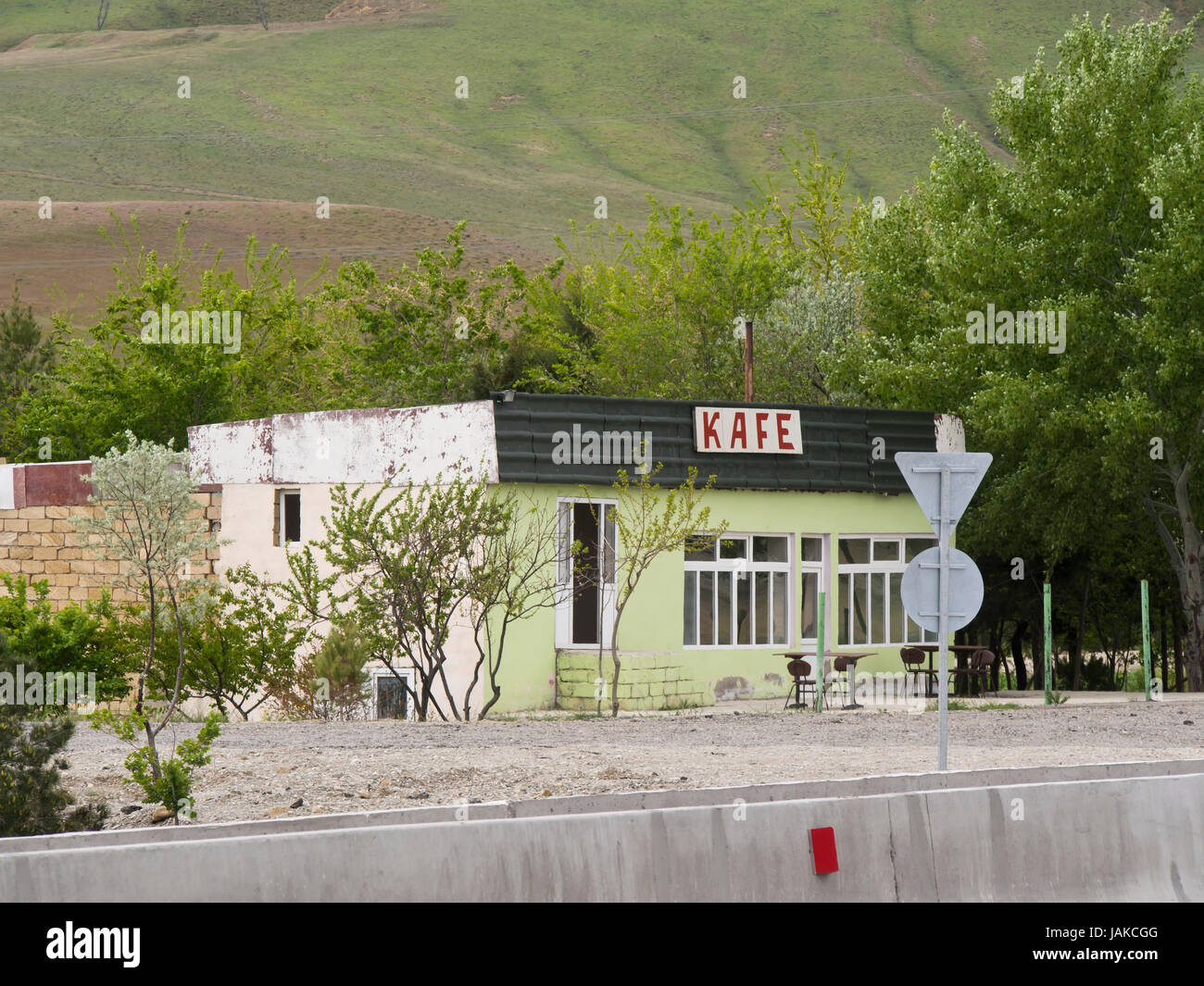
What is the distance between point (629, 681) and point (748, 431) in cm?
410

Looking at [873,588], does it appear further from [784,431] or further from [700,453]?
[700,453]

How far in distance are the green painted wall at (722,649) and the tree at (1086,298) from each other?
2.36 meters

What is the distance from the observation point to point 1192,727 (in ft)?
62.5

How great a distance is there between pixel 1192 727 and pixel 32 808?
1333 centimetres

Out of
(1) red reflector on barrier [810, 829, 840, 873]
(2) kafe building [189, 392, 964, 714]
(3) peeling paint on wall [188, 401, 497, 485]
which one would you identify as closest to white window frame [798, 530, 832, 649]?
(2) kafe building [189, 392, 964, 714]

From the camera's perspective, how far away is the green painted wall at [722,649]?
73.6ft

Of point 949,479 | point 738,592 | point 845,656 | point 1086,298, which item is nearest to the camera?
point 949,479

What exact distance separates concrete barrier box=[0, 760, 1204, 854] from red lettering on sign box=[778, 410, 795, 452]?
12438 millimetres

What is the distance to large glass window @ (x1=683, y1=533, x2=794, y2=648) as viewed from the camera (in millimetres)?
24141

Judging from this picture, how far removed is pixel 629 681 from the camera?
74.7ft

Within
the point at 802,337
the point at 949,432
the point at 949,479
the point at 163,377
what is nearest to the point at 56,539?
the point at 163,377

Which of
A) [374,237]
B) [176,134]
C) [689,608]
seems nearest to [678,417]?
[689,608]
